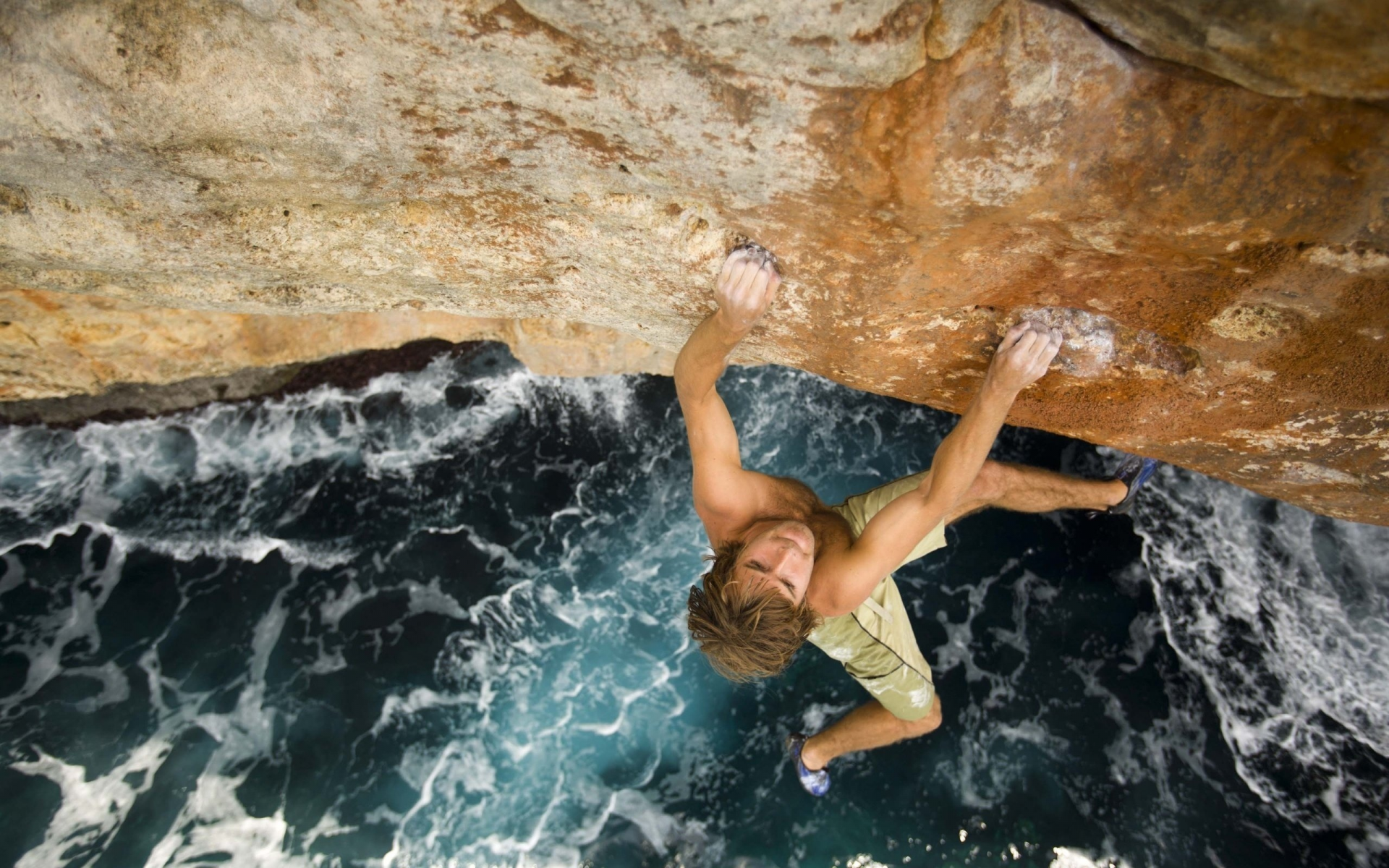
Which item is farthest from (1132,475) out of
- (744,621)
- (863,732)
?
(744,621)

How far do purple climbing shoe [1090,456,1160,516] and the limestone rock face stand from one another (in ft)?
2.91

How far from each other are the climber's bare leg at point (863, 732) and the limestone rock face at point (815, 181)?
6.13 ft

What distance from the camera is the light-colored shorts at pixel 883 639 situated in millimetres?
3051

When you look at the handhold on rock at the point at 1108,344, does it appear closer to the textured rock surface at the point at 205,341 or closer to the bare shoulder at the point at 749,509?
the bare shoulder at the point at 749,509

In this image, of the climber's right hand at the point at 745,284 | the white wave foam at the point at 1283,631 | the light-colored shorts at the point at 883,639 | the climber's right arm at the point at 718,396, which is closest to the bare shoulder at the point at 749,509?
the climber's right arm at the point at 718,396

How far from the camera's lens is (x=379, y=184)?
2162 mm

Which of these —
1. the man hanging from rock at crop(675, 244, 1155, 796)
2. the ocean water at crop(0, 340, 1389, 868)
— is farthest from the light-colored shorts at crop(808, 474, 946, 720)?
the ocean water at crop(0, 340, 1389, 868)

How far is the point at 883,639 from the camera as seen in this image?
A: 3.16m

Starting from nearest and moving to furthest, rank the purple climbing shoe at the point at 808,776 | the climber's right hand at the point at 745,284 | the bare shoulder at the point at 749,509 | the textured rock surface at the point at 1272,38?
the textured rock surface at the point at 1272,38 < the climber's right hand at the point at 745,284 < the bare shoulder at the point at 749,509 < the purple climbing shoe at the point at 808,776

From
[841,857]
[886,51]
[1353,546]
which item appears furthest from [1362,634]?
[886,51]

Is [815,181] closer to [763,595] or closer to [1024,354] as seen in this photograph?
[1024,354]

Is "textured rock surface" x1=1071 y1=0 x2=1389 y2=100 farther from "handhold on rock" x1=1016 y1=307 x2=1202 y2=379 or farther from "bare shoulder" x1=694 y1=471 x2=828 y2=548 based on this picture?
"bare shoulder" x1=694 y1=471 x2=828 y2=548

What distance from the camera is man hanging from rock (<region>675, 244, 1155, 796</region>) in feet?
6.97

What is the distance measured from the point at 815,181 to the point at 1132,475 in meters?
2.70
